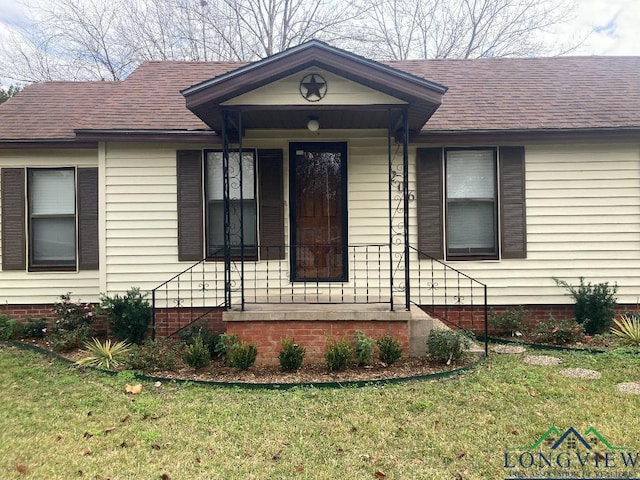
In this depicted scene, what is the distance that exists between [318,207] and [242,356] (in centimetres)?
283

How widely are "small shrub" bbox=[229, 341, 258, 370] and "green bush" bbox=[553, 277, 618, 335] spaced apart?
4.84 m

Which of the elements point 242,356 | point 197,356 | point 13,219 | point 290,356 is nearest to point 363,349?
point 290,356

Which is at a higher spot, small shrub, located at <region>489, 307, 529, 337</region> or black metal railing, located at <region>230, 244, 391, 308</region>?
black metal railing, located at <region>230, 244, 391, 308</region>

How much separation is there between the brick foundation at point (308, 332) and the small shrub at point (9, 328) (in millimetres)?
3970

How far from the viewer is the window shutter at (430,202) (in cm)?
698

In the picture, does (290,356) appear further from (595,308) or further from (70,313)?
(595,308)

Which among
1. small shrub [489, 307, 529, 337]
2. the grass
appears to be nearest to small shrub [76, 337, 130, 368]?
the grass

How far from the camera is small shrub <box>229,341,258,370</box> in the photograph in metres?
5.15

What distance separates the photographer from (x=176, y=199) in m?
6.97

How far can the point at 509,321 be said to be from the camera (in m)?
6.77

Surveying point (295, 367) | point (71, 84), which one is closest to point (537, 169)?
point (295, 367)

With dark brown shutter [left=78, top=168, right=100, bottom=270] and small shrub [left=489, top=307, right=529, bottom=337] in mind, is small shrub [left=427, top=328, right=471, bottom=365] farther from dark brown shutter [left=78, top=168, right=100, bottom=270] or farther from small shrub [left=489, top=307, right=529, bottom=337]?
dark brown shutter [left=78, top=168, right=100, bottom=270]

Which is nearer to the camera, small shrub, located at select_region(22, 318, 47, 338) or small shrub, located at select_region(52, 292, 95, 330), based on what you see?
A: small shrub, located at select_region(52, 292, 95, 330)

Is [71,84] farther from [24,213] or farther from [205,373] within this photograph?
[205,373]
